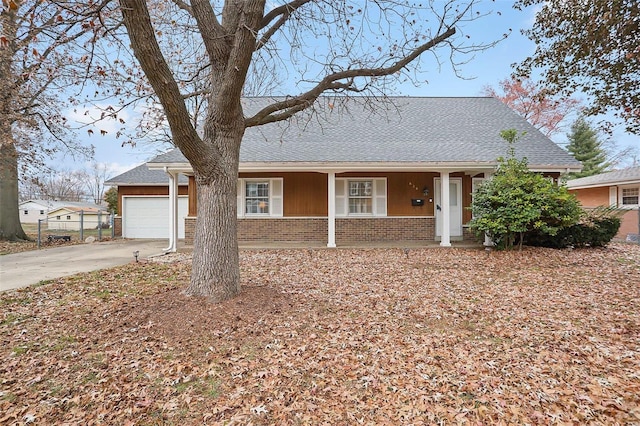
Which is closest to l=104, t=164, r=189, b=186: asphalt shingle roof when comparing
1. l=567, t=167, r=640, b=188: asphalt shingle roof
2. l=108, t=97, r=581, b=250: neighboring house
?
l=108, t=97, r=581, b=250: neighboring house

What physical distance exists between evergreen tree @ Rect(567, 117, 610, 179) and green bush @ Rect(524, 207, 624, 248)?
66.6ft

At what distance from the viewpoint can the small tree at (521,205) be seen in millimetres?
8781

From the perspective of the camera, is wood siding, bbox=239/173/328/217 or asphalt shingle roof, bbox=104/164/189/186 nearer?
wood siding, bbox=239/173/328/217

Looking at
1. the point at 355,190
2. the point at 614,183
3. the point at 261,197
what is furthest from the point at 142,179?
the point at 614,183

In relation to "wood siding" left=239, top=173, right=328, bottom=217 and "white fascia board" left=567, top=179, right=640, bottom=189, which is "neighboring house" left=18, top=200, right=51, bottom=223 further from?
"white fascia board" left=567, top=179, right=640, bottom=189

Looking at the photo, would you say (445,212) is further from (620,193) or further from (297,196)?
(620,193)

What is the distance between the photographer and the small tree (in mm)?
8781

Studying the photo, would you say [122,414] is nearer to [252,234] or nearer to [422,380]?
[422,380]

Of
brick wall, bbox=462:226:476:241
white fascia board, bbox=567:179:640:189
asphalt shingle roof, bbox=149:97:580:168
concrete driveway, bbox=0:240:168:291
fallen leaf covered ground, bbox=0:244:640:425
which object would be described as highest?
asphalt shingle roof, bbox=149:97:580:168

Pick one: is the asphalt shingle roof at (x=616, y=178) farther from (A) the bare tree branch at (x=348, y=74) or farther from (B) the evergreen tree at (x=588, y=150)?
(A) the bare tree branch at (x=348, y=74)

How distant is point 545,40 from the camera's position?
20.9 ft

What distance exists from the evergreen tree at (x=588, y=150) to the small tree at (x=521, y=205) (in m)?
22.3

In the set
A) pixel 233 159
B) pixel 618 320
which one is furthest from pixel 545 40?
pixel 233 159

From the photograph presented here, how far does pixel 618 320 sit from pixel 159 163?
452 inches
